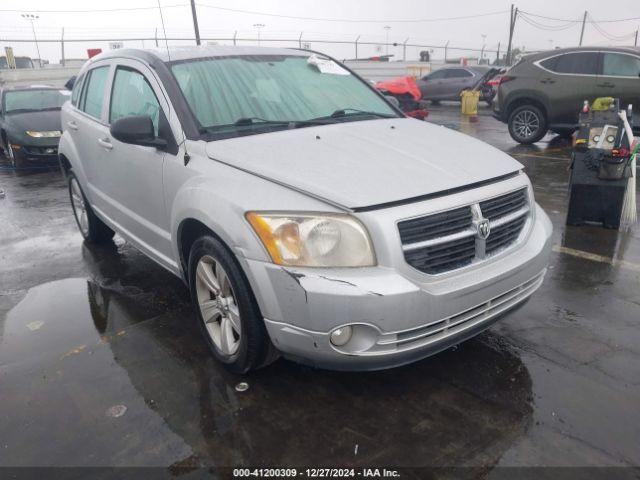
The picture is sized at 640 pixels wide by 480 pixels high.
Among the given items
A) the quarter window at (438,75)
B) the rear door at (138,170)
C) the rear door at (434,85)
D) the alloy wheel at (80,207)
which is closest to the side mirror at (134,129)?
the rear door at (138,170)

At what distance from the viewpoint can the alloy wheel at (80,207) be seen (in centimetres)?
519

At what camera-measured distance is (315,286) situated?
229 centimetres

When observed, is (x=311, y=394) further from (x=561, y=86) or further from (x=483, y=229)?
(x=561, y=86)

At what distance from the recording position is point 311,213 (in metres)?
2.39

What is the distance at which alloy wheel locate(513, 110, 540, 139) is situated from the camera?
10.6 metres

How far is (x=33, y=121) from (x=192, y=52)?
750cm

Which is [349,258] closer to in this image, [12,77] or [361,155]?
[361,155]

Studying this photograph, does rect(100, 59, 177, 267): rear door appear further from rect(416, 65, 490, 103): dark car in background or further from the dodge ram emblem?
rect(416, 65, 490, 103): dark car in background

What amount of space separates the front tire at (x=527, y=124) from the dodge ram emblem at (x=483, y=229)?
29.4 feet

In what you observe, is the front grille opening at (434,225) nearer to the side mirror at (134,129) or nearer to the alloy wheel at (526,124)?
the side mirror at (134,129)

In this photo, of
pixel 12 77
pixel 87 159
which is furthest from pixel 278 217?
pixel 12 77

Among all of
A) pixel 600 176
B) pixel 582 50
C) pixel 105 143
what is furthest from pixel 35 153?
pixel 582 50

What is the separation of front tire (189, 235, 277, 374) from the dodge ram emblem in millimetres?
1149

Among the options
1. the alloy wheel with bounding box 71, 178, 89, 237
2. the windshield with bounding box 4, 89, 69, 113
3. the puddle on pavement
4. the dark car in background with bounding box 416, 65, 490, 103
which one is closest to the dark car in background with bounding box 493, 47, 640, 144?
the puddle on pavement
